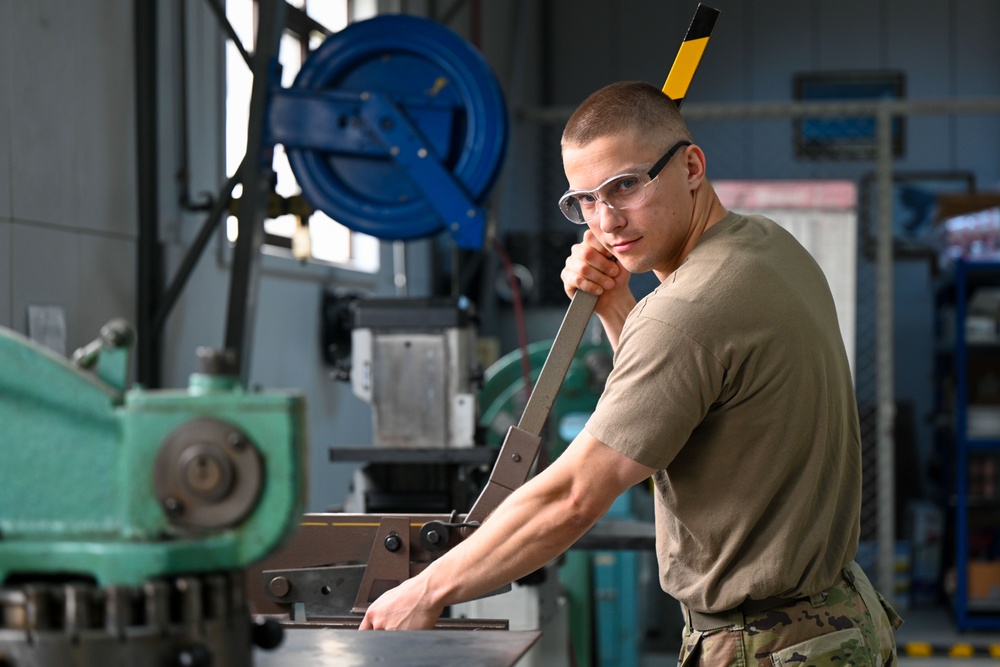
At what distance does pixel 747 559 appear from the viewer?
1500 mm

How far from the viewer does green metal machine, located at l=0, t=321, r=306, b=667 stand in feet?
3.16

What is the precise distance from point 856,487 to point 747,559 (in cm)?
23

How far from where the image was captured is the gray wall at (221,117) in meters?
2.39

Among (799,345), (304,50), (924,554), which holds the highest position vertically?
(304,50)

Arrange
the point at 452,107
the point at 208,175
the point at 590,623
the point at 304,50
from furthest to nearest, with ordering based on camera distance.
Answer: the point at 304,50, the point at 590,623, the point at 208,175, the point at 452,107

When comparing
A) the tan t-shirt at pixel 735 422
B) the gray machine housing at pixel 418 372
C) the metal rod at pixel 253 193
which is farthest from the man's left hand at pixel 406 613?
the metal rod at pixel 253 193

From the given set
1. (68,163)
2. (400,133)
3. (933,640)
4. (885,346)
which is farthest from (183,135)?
(933,640)

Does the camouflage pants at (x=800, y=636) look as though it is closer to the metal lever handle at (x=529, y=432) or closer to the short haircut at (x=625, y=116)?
the metal lever handle at (x=529, y=432)

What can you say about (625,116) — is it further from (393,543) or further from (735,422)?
(393,543)

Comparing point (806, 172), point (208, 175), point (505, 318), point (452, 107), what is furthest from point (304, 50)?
point (806, 172)

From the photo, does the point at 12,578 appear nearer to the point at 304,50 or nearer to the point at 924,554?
the point at 304,50

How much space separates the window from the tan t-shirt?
5.44 ft

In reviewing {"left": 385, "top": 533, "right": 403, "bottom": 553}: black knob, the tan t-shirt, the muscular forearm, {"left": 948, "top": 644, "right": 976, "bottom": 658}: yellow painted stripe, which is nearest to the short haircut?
the tan t-shirt

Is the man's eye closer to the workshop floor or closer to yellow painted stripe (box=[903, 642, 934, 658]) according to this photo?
the workshop floor
